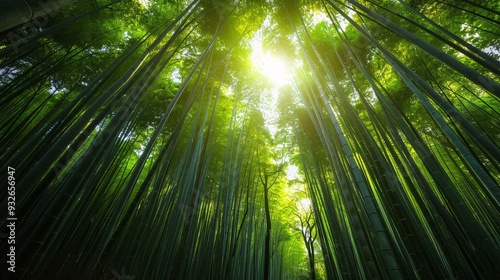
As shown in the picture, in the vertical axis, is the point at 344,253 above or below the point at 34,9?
below

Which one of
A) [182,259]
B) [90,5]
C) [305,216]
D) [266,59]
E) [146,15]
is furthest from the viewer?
[305,216]

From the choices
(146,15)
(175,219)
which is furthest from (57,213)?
(146,15)

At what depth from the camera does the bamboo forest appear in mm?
1223

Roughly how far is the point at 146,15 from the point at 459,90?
22.2ft

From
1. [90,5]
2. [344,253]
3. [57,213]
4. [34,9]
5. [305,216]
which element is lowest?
[57,213]

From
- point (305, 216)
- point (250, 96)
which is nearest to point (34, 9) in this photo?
point (250, 96)

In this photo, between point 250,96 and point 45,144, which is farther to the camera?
point 250,96

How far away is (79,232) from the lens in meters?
2.28

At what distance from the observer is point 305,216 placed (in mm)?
8000

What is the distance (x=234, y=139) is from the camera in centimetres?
423

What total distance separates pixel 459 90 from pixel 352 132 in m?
4.79

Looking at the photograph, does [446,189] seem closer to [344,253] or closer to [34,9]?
[344,253]

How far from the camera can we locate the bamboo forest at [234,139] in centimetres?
122

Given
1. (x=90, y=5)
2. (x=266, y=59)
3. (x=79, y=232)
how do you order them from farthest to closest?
(x=266, y=59)
(x=90, y=5)
(x=79, y=232)
